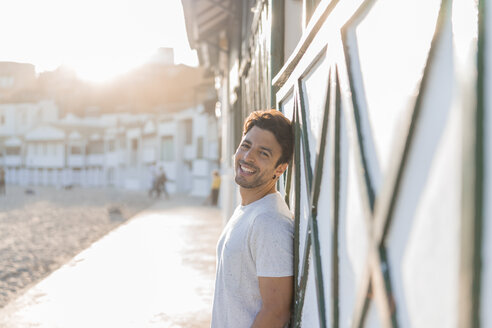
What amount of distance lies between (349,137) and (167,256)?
6.56 meters

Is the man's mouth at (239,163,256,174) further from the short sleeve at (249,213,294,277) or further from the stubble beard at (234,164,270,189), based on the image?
the short sleeve at (249,213,294,277)

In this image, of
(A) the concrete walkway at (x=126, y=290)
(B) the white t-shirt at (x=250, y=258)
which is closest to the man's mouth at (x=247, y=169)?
(B) the white t-shirt at (x=250, y=258)

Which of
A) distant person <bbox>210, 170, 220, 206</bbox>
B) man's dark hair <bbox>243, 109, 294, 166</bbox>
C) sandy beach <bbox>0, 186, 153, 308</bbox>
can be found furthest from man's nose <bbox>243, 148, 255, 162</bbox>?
distant person <bbox>210, 170, 220, 206</bbox>

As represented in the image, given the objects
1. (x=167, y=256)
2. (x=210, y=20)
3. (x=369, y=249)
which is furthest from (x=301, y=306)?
(x=210, y=20)

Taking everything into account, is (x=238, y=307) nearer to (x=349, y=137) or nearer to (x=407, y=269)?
(x=349, y=137)

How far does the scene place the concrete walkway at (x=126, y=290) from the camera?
4305 mm

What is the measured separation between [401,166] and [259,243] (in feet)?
3.24

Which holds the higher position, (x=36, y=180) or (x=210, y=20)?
(x=210, y=20)

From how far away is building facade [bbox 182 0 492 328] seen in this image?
0.69m

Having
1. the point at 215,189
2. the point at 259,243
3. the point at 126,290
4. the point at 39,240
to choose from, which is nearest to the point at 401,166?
the point at 259,243

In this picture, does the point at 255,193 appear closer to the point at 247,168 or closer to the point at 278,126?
the point at 247,168

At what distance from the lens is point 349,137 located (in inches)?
52.1

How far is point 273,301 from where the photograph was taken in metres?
1.87

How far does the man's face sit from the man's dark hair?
0.03m
